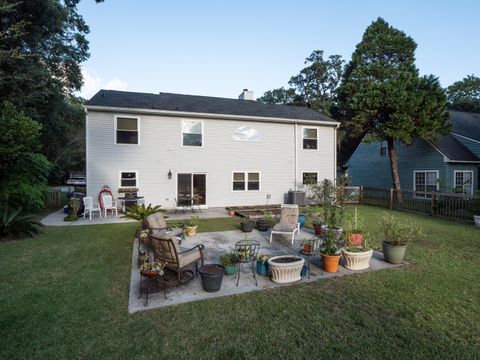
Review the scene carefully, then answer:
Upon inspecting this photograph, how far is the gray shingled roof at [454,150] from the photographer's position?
16.1 metres

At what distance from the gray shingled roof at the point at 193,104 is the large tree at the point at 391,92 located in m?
2.67

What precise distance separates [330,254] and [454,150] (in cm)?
1700

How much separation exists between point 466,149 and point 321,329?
20.1 m

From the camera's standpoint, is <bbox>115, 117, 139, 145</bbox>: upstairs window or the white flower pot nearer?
the white flower pot

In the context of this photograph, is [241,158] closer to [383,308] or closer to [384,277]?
[384,277]

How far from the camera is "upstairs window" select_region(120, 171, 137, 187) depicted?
41.1ft

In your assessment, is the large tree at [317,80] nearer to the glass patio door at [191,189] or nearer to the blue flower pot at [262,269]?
the glass patio door at [191,189]

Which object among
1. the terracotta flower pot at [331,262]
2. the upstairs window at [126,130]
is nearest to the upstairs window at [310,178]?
the upstairs window at [126,130]

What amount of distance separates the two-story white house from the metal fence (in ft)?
11.2

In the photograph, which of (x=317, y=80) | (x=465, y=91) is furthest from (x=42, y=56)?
(x=465, y=91)

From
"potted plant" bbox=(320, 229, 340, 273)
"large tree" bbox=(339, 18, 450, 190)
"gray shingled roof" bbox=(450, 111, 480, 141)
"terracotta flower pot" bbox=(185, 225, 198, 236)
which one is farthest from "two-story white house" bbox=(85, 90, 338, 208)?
"gray shingled roof" bbox=(450, 111, 480, 141)

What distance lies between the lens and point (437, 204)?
11766mm

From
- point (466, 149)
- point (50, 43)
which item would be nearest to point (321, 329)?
point (466, 149)

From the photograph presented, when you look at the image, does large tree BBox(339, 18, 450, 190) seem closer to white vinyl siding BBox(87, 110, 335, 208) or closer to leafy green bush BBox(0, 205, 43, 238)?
white vinyl siding BBox(87, 110, 335, 208)
